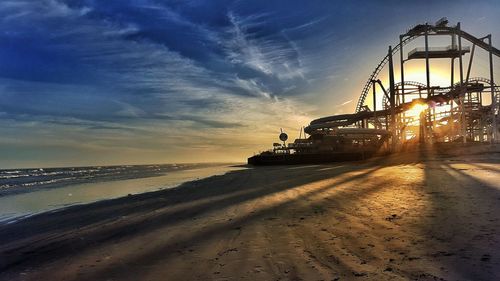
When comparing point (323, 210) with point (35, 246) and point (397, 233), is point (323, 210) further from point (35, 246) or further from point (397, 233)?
point (35, 246)

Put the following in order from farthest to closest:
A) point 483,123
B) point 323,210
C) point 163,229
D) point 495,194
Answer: point 483,123, point 495,194, point 323,210, point 163,229

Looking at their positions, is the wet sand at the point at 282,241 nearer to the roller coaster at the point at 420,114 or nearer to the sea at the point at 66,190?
the sea at the point at 66,190

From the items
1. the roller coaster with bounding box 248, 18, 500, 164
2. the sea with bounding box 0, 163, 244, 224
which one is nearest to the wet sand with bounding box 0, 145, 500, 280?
the sea with bounding box 0, 163, 244, 224

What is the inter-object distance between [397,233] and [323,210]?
3513mm

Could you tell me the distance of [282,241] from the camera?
7949 millimetres

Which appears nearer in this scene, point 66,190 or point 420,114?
point 66,190

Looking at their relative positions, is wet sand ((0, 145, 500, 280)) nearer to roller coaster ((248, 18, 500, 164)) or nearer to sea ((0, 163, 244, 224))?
sea ((0, 163, 244, 224))

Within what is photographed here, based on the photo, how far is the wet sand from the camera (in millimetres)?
6074

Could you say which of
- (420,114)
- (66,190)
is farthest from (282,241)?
(420,114)

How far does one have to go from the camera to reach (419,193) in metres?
13.1

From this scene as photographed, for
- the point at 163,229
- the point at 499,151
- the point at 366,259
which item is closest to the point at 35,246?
the point at 163,229

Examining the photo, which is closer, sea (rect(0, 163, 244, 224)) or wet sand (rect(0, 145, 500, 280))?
A: wet sand (rect(0, 145, 500, 280))

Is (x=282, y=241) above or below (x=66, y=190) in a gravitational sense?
above

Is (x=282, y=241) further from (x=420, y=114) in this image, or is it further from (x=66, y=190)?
(x=420, y=114)
